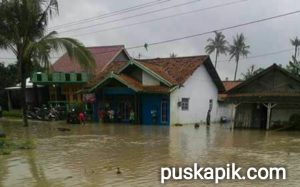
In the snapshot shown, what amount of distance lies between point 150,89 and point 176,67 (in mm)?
3497

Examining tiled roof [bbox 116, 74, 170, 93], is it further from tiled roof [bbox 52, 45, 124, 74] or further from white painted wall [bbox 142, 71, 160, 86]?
tiled roof [bbox 52, 45, 124, 74]

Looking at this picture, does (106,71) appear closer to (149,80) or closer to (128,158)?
(149,80)

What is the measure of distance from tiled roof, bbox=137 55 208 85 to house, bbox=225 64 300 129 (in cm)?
350

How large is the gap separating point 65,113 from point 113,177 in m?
23.0

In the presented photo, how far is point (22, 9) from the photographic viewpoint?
24.4m

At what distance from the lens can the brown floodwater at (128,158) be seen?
11055 mm

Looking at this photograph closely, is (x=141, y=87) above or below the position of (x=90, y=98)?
above

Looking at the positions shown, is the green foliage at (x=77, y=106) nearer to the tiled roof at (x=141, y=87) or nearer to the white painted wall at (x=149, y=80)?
the tiled roof at (x=141, y=87)

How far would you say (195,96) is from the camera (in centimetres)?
3338

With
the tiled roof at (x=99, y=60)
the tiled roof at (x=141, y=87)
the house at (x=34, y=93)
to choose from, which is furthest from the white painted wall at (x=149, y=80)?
the house at (x=34, y=93)

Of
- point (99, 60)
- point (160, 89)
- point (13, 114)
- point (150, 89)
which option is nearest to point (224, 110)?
point (160, 89)

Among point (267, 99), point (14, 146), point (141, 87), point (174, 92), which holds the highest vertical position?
point (141, 87)

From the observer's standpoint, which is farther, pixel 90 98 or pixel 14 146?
pixel 90 98

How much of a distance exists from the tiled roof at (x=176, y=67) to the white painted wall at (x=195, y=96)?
603mm
